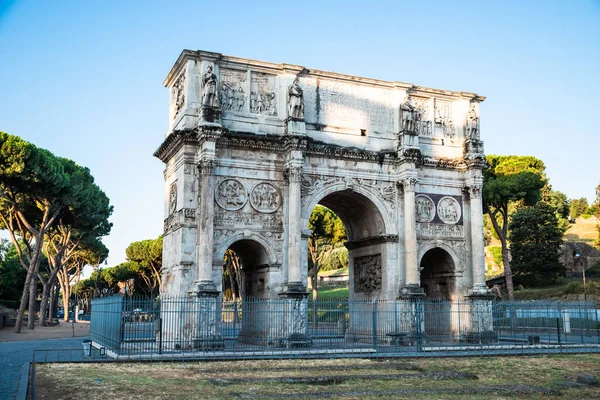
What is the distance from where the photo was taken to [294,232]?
2158 cm

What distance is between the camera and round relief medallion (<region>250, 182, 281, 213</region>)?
2206 cm

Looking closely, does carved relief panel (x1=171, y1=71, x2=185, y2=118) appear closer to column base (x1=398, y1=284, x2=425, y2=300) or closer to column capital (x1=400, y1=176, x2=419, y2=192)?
Answer: column capital (x1=400, y1=176, x2=419, y2=192)

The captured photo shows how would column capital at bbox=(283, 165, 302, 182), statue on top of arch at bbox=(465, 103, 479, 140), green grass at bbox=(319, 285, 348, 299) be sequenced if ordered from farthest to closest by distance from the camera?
green grass at bbox=(319, 285, 348, 299) → statue on top of arch at bbox=(465, 103, 479, 140) → column capital at bbox=(283, 165, 302, 182)

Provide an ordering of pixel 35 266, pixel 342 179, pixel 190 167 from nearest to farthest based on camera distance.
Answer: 1. pixel 190 167
2. pixel 342 179
3. pixel 35 266

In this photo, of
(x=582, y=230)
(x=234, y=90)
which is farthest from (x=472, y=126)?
(x=582, y=230)

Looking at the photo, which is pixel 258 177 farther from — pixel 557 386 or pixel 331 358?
pixel 557 386

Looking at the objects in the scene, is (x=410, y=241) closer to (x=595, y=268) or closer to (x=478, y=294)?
(x=478, y=294)

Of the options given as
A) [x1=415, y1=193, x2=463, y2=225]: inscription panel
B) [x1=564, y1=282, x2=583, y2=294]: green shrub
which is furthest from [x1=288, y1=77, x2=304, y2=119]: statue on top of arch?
[x1=564, y1=282, x2=583, y2=294]: green shrub

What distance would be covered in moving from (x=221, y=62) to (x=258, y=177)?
450 centimetres

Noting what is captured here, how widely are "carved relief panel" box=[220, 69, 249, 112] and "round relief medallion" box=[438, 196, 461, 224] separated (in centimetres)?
911

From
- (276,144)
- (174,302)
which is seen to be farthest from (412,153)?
(174,302)

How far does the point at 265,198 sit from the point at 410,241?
5.95 metres

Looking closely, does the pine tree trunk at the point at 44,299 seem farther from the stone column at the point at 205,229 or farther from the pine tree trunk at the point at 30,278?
the stone column at the point at 205,229

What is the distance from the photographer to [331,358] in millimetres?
17875
